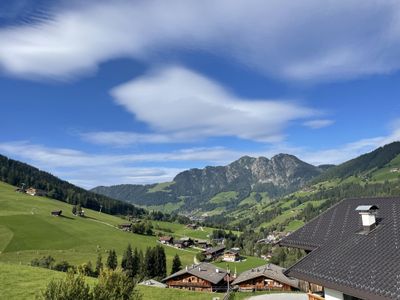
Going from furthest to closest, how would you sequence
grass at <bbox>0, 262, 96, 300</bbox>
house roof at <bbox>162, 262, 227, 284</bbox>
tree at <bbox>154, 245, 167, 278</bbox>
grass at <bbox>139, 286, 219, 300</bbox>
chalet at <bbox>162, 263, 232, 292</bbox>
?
tree at <bbox>154, 245, 167, 278</bbox>
house roof at <bbox>162, 262, 227, 284</bbox>
chalet at <bbox>162, 263, 232, 292</bbox>
grass at <bbox>139, 286, 219, 300</bbox>
grass at <bbox>0, 262, 96, 300</bbox>

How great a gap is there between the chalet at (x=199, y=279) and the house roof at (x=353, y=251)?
74.6m

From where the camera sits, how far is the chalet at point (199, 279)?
93000 mm

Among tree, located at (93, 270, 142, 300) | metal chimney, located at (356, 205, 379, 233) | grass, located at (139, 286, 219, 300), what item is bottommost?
grass, located at (139, 286, 219, 300)

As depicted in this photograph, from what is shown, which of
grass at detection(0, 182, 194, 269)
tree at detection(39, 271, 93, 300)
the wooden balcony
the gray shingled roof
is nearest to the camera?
the wooden balcony

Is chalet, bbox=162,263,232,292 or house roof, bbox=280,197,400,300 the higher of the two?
house roof, bbox=280,197,400,300

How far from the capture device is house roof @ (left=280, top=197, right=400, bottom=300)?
12477mm

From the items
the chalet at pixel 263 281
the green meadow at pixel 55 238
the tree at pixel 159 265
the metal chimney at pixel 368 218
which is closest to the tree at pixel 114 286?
the metal chimney at pixel 368 218

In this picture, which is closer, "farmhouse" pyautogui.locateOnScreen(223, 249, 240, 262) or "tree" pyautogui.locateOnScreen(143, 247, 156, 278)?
"tree" pyautogui.locateOnScreen(143, 247, 156, 278)

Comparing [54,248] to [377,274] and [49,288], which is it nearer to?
[49,288]

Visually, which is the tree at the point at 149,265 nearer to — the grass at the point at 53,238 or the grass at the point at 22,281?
the grass at the point at 53,238

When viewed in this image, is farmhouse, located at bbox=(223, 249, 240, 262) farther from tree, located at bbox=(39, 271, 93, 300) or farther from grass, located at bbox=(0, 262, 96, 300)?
tree, located at bbox=(39, 271, 93, 300)

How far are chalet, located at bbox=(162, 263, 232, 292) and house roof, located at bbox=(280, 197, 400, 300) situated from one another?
74557 mm

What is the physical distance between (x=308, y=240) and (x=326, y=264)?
11.8ft

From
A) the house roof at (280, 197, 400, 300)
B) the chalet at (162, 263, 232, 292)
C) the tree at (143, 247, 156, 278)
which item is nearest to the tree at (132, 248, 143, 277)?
the tree at (143, 247, 156, 278)
